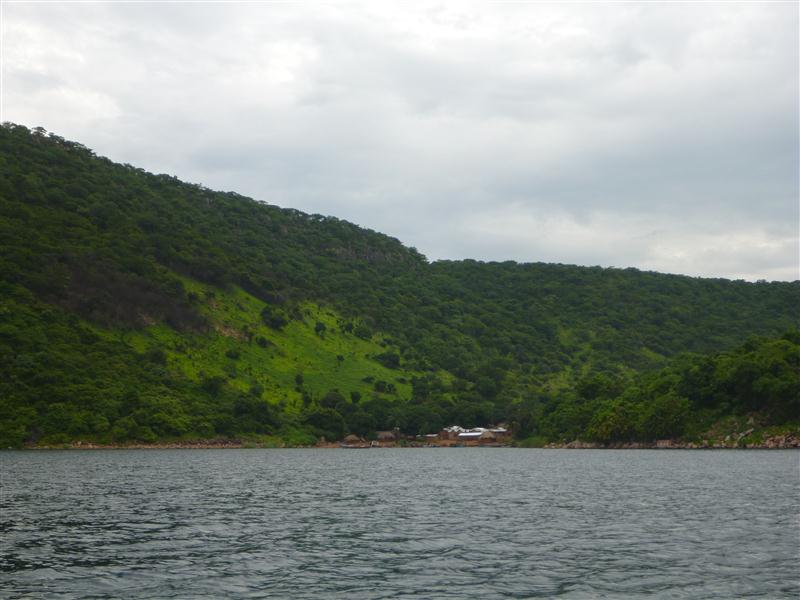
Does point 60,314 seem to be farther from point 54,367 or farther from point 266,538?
point 266,538

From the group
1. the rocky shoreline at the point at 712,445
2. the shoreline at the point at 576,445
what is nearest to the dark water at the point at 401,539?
the shoreline at the point at 576,445

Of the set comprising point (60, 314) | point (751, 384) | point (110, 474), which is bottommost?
point (110, 474)

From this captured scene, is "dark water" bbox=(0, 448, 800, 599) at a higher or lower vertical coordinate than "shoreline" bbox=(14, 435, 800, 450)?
higher

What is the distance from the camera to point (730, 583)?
28469 millimetres

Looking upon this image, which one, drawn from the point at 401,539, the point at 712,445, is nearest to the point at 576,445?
the point at 712,445

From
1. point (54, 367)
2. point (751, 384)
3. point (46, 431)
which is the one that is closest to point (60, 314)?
point (54, 367)

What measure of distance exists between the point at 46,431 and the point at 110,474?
2728 inches

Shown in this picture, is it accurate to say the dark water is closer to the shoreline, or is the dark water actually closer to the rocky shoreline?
the shoreline

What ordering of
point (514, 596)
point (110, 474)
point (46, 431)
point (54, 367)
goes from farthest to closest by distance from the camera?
point (54, 367)
point (46, 431)
point (110, 474)
point (514, 596)

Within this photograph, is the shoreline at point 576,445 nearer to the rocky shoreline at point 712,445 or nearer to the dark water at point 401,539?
the rocky shoreline at point 712,445

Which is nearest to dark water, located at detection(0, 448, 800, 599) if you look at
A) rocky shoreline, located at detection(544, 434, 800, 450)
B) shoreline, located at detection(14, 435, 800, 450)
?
shoreline, located at detection(14, 435, 800, 450)

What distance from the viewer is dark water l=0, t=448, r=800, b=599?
28547mm

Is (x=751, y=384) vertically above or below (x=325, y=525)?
above

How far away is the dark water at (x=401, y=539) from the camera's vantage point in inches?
1124
